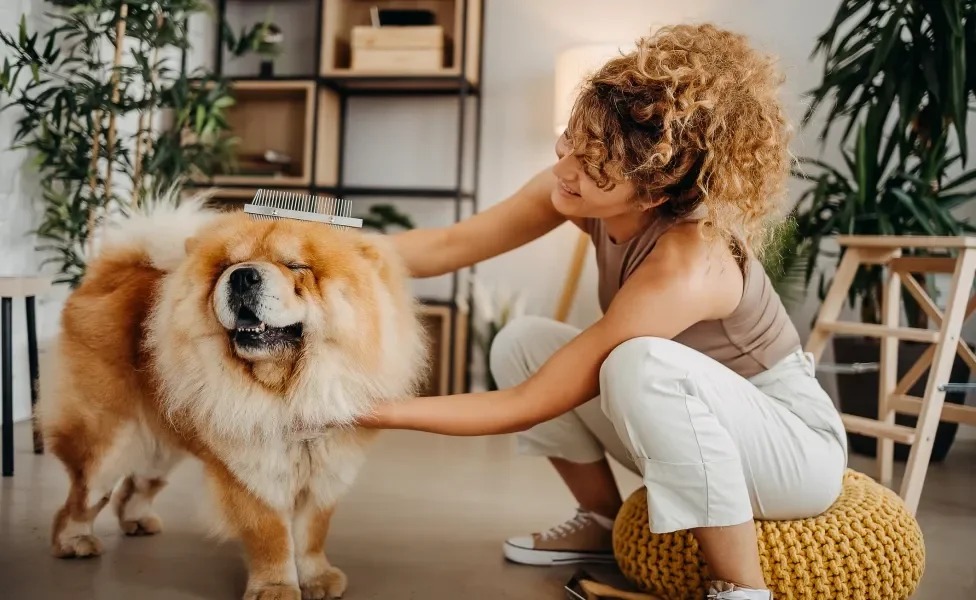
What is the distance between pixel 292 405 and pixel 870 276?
2.12m

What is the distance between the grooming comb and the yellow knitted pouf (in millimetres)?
716

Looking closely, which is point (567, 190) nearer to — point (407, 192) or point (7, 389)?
point (7, 389)

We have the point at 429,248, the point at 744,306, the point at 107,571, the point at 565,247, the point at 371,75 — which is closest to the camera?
the point at 744,306

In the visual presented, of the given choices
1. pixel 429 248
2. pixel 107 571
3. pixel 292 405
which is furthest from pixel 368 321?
pixel 107 571

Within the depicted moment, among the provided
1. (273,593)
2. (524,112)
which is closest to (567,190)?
(273,593)

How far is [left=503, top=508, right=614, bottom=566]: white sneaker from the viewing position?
1516 millimetres

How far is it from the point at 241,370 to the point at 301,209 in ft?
0.92

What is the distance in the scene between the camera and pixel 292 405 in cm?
112

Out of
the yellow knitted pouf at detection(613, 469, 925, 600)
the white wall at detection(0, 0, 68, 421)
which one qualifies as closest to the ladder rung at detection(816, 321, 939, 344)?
the yellow knitted pouf at detection(613, 469, 925, 600)

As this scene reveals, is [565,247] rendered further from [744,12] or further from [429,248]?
[429,248]

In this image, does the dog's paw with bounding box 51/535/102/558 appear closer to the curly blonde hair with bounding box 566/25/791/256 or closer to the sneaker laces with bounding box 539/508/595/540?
the sneaker laces with bounding box 539/508/595/540

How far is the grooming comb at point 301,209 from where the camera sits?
1.20 meters

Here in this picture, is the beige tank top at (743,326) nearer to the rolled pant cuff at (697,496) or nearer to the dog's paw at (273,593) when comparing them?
the rolled pant cuff at (697,496)

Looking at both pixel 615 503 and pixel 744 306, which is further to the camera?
pixel 615 503
